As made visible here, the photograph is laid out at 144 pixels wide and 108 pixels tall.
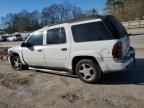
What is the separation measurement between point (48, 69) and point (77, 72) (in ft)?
4.93

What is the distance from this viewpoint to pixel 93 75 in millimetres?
7113

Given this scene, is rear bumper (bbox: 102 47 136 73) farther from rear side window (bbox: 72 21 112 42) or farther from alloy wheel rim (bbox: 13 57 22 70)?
alloy wheel rim (bbox: 13 57 22 70)

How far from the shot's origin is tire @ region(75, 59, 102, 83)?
23.1 feet

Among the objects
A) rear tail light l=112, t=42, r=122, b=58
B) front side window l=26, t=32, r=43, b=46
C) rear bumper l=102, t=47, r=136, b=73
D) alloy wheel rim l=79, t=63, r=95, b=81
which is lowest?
alloy wheel rim l=79, t=63, r=95, b=81

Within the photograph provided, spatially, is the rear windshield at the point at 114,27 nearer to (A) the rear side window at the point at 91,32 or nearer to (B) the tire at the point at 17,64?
(A) the rear side window at the point at 91,32

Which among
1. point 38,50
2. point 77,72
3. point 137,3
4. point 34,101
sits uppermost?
point 137,3

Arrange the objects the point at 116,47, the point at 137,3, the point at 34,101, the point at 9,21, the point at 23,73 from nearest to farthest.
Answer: the point at 34,101, the point at 116,47, the point at 23,73, the point at 137,3, the point at 9,21

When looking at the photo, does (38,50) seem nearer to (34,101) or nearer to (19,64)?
(19,64)

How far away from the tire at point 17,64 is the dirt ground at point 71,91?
3.33ft

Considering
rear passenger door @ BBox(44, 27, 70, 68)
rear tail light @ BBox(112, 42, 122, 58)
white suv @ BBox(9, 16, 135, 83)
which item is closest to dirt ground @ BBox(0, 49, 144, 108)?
white suv @ BBox(9, 16, 135, 83)

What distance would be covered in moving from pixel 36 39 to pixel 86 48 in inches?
93.6

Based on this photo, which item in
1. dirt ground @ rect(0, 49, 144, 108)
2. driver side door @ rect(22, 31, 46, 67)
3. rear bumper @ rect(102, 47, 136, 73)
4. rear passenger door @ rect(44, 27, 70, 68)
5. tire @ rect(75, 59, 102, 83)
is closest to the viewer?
dirt ground @ rect(0, 49, 144, 108)

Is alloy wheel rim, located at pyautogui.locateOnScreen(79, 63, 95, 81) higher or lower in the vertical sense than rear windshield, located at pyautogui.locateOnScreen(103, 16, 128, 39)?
lower

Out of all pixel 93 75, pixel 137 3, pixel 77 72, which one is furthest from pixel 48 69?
pixel 137 3
